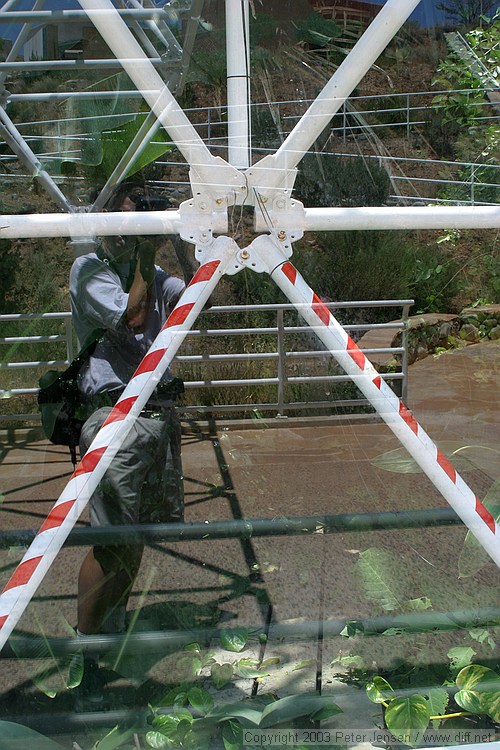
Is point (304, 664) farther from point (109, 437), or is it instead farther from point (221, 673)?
point (109, 437)

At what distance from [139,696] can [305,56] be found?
1.82 meters

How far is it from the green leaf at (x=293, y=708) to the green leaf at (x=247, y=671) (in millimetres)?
95

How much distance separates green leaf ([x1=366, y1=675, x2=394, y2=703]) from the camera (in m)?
2.14

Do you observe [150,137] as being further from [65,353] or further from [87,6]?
[65,353]

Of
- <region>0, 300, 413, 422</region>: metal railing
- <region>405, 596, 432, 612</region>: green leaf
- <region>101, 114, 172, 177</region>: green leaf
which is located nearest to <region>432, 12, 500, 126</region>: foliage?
<region>0, 300, 413, 422</region>: metal railing

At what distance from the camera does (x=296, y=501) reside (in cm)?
227

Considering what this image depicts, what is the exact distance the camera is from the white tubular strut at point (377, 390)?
76.5 inches

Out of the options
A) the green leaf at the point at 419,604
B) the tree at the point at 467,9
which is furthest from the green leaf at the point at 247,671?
the tree at the point at 467,9

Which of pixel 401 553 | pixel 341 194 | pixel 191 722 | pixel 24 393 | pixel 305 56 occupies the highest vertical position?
pixel 305 56

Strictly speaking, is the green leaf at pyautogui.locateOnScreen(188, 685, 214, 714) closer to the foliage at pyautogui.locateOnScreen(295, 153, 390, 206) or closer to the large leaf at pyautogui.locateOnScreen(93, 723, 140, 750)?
the large leaf at pyautogui.locateOnScreen(93, 723, 140, 750)

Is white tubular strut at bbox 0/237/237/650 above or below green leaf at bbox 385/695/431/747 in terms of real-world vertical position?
above

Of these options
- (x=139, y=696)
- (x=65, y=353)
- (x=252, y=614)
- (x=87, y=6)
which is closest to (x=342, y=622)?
(x=252, y=614)

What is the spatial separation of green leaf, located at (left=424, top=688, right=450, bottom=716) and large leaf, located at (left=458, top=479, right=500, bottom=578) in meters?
0.34

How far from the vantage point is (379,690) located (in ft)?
7.07
